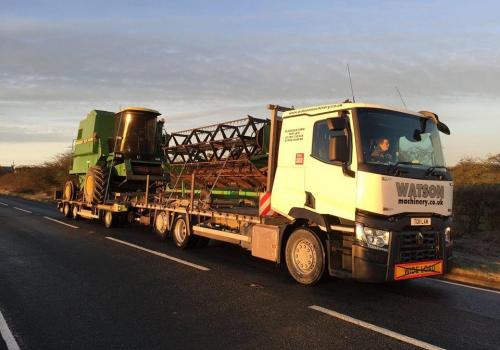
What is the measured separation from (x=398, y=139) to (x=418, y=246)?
1.57m

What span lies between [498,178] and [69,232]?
665 inches

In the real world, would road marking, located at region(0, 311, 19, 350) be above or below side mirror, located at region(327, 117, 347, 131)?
below

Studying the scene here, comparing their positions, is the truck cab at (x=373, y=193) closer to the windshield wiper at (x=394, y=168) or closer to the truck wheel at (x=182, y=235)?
the windshield wiper at (x=394, y=168)

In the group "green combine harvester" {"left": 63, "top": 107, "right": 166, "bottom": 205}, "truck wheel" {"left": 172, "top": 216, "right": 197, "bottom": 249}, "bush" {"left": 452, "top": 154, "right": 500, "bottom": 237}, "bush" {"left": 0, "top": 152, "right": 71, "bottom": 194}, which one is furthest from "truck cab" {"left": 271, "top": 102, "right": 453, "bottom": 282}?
"bush" {"left": 0, "top": 152, "right": 71, "bottom": 194}

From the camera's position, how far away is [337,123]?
679 centimetres

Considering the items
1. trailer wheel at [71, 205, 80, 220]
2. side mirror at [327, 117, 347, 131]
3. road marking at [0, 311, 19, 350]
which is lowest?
road marking at [0, 311, 19, 350]

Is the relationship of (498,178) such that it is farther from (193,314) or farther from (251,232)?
(193,314)

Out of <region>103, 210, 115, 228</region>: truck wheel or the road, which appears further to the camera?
<region>103, 210, 115, 228</region>: truck wheel

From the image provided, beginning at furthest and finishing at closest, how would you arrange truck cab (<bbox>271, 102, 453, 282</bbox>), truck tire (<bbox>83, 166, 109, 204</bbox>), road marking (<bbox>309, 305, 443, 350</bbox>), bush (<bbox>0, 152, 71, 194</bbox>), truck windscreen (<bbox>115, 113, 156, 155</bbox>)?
bush (<bbox>0, 152, 71, 194</bbox>)
truck windscreen (<bbox>115, 113, 156, 155</bbox>)
truck tire (<bbox>83, 166, 109, 204</bbox>)
truck cab (<bbox>271, 102, 453, 282</bbox>)
road marking (<bbox>309, 305, 443, 350</bbox>)

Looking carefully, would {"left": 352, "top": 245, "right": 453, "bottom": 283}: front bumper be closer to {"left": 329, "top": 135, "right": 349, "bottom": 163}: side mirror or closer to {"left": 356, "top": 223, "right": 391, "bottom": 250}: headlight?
{"left": 356, "top": 223, "right": 391, "bottom": 250}: headlight

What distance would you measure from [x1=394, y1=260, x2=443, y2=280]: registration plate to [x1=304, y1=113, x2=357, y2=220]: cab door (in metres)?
0.95

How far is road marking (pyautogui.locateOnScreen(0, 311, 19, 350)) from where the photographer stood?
15.4 feet

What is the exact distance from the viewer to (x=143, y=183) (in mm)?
16625

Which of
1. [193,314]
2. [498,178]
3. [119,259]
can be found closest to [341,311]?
[193,314]
